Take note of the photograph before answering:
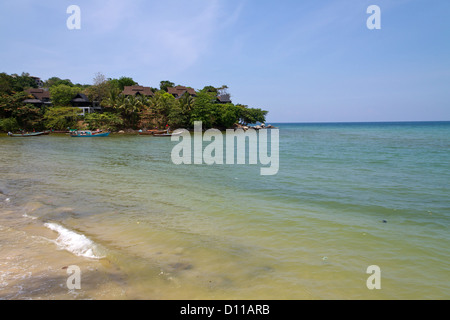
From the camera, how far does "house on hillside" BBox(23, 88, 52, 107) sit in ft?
205

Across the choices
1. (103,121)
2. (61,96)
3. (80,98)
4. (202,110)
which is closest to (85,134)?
(103,121)

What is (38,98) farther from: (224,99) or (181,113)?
(224,99)

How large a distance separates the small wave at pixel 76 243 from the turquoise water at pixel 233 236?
0.04 m

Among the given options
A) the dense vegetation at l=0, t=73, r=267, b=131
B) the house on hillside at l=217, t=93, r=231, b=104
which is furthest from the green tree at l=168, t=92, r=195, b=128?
the house on hillside at l=217, t=93, r=231, b=104

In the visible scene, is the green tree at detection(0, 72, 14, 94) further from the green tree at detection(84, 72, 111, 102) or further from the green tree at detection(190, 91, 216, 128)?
the green tree at detection(190, 91, 216, 128)

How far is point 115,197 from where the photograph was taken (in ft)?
34.4

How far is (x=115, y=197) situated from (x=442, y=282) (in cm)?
1026

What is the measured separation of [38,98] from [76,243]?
7713 centimetres
